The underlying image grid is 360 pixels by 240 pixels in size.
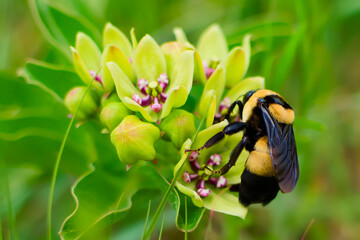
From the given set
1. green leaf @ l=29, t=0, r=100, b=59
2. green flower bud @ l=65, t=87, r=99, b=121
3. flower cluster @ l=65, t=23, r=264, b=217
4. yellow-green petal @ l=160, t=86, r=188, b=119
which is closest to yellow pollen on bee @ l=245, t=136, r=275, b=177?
flower cluster @ l=65, t=23, r=264, b=217

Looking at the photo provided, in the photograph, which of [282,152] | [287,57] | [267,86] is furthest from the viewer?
[267,86]

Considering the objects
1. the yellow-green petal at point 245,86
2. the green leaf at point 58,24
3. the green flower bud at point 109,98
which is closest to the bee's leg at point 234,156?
the yellow-green petal at point 245,86

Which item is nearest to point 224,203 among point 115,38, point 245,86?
point 245,86

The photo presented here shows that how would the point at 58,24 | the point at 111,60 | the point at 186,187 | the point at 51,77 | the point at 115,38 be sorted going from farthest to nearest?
the point at 58,24 → the point at 51,77 → the point at 115,38 → the point at 111,60 → the point at 186,187

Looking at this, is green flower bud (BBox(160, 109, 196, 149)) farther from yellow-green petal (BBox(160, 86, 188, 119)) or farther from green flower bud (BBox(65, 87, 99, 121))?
green flower bud (BBox(65, 87, 99, 121))

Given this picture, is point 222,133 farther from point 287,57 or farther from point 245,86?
point 287,57

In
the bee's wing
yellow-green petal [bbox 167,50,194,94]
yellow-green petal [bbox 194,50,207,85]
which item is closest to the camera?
the bee's wing

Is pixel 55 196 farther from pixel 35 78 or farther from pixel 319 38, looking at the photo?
pixel 319 38

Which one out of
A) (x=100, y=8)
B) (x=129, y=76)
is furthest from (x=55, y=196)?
(x=100, y=8)
